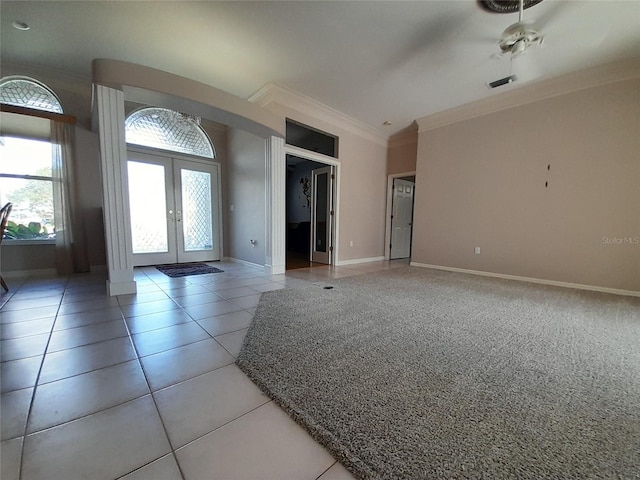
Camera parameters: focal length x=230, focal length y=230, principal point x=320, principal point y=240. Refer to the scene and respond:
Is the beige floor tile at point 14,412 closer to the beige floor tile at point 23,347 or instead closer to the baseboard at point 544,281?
the beige floor tile at point 23,347

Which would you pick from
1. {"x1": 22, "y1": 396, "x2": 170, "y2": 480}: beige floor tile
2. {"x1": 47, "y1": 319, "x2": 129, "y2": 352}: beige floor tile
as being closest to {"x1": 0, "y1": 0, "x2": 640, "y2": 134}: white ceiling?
{"x1": 47, "y1": 319, "x2": 129, "y2": 352}: beige floor tile

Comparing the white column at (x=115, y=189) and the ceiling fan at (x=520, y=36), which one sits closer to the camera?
the ceiling fan at (x=520, y=36)

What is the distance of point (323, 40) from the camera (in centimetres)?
263

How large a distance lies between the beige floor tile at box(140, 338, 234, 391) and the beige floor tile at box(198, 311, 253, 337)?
0.66 ft

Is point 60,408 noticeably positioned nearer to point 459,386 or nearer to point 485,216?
point 459,386

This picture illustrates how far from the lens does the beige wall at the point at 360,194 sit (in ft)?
15.9

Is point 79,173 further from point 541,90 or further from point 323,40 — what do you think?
point 541,90

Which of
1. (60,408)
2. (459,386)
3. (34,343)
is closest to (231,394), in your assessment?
(60,408)

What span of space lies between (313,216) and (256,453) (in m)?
4.85

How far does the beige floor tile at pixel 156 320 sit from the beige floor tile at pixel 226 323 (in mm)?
186

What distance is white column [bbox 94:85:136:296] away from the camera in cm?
249

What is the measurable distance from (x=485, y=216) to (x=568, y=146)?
4.43 feet

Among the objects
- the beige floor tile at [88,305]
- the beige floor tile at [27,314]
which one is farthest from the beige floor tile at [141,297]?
the beige floor tile at [27,314]

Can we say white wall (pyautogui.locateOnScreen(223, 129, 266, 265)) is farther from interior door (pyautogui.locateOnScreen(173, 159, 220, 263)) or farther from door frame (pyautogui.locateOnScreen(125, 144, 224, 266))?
interior door (pyautogui.locateOnScreen(173, 159, 220, 263))
